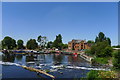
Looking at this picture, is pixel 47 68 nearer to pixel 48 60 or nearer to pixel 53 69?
pixel 53 69

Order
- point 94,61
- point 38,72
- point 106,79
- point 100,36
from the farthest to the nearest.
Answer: point 100,36 → point 94,61 → point 38,72 → point 106,79

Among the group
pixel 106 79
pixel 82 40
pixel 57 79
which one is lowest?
pixel 57 79

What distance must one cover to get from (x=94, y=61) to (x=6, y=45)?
25.8 meters

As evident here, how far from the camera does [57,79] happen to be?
27.8 feet

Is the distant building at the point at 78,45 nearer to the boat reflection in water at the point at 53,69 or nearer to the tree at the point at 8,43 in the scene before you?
the tree at the point at 8,43

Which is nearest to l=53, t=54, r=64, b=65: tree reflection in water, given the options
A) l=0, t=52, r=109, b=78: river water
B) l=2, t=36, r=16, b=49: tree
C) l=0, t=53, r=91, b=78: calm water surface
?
l=0, t=53, r=91, b=78: calm water surface

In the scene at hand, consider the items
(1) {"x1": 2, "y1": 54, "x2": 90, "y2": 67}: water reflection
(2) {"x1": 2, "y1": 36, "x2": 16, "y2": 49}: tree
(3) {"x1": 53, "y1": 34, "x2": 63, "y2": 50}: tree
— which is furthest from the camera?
(3) {"x1": 53, "y1": 34, "x2": 63, "y2": 50}: tree

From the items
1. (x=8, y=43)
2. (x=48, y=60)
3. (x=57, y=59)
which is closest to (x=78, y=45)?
(x=8, y=43)

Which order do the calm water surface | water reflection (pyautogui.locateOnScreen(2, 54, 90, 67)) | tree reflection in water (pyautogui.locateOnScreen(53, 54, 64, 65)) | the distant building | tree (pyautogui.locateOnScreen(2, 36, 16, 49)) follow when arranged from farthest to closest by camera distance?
tree (pyautogui.locateOnScreen(2, 36, 16, 49)), the distant building, tree reflection in water (pyautogui.locateOnScreen(53, 54, 64, 65)), water reflection (pyautogui.locateOnScreen(2, 54, 90, 67)), the calm water surface

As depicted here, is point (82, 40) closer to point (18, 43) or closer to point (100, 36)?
point (100, 36)

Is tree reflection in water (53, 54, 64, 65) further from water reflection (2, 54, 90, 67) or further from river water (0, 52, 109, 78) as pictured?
river water (0, 52, 109, 78)

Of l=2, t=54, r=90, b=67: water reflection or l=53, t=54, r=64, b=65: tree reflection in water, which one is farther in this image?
l=53, t=54, r=64, b=65: tree reflection in water

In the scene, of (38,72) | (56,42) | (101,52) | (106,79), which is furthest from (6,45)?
(106,79)

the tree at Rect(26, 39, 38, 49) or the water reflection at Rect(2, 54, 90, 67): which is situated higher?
the tree at Rect(26, 39, 38, 49)
